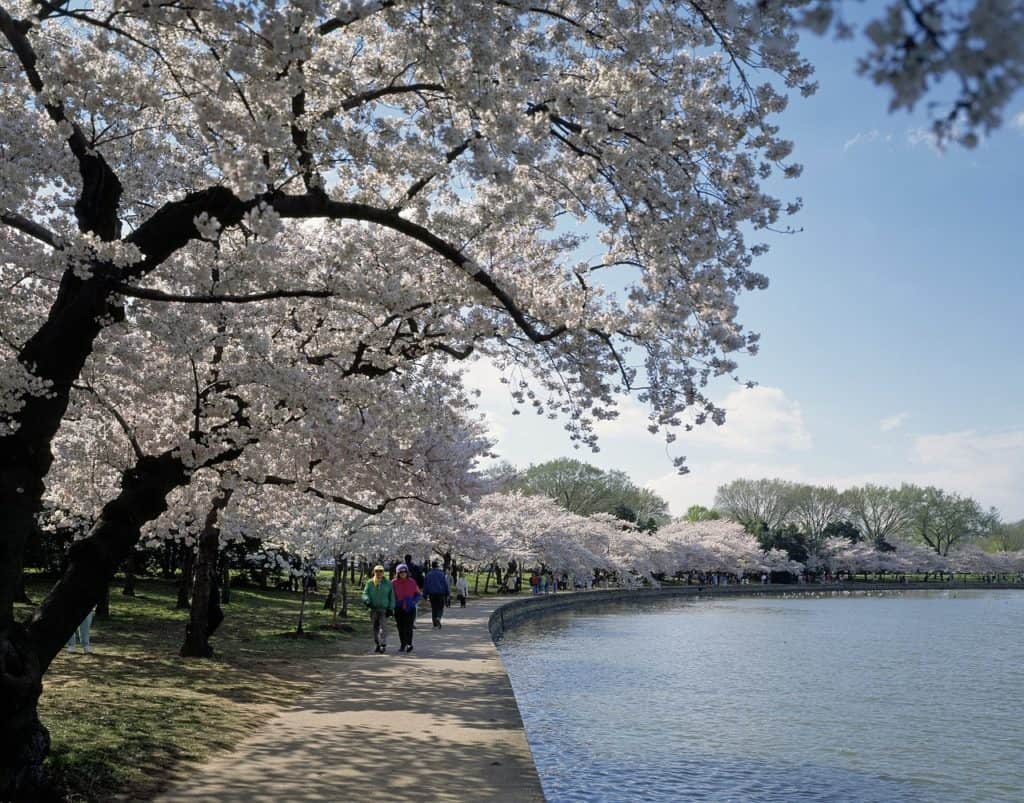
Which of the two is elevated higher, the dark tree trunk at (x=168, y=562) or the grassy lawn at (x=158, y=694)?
the dark tree trunk at (x=168, y=562)

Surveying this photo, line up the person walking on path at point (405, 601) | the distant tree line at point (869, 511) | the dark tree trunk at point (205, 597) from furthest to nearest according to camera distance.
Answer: the distant tree line at point (869, 511) < the person walking on path at point (405, 601) < the dark tree trunk at point (205, 597)

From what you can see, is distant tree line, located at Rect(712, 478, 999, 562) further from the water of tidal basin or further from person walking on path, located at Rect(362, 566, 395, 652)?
person walking on path, located at Rect(362, 566, 395, 652)

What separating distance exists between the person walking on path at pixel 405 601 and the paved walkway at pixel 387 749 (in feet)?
9.87

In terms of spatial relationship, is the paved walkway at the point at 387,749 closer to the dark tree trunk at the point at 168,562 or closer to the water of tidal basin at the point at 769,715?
the water of tidal basin at the point at 769,715

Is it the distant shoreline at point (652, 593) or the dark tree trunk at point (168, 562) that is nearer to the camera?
the distant shoreline at point (652, 593)

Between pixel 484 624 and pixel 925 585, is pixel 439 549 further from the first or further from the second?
pixel 925 585

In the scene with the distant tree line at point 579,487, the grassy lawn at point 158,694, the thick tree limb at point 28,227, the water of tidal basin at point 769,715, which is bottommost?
the water of tidal basin at point 769,715

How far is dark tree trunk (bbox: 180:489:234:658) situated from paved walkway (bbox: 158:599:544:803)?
11.0ft

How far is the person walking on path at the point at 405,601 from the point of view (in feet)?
52.6

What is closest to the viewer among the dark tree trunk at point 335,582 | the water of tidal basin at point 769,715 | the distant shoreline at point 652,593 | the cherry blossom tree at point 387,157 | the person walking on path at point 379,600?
the cherry blossom tree at point 387,157

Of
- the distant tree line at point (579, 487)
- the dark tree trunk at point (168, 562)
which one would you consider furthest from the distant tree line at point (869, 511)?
the dark tree trunk at point (168, 562)

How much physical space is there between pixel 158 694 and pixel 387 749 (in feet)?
15.3

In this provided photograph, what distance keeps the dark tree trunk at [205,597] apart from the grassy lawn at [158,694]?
45 centimetres

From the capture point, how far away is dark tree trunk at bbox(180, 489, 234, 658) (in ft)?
49.1
